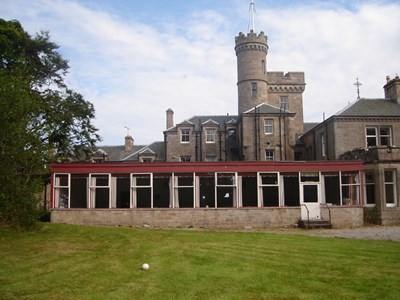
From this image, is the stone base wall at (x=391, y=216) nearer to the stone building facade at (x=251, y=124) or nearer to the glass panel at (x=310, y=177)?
the glass panel at (x=310, y=177)

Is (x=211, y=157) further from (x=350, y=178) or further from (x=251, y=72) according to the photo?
(x=350, y=178)

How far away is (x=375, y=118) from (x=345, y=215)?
10.2 m

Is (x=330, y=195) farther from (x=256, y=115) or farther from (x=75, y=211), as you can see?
(x=75, y=211)

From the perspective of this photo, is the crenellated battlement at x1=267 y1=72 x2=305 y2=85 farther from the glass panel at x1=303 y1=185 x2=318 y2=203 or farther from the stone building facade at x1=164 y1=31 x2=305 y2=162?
the glass panel at x1=303 y1=185 x2=318 y2=203

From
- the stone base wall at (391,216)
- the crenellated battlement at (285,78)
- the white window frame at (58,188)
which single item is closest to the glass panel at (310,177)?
the stone base wall at (391,216)

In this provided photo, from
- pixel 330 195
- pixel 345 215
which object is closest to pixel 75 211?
pixel 345 215

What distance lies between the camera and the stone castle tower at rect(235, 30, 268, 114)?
44.2 meters

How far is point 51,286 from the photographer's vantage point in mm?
9438

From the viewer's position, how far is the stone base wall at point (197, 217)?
81.3ft

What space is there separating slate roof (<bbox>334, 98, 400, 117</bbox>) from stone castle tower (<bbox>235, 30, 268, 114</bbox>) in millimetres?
12755

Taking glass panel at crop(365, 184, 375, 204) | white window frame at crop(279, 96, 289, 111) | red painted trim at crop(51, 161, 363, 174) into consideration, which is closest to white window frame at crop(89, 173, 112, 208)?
red painted trim at crop(51, 161, 363, 174)

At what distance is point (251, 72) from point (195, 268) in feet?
115

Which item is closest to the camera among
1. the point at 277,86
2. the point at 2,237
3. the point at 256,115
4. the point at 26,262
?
the point at 26,262

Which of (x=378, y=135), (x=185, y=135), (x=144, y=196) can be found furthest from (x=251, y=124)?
(x=144, y=196)
